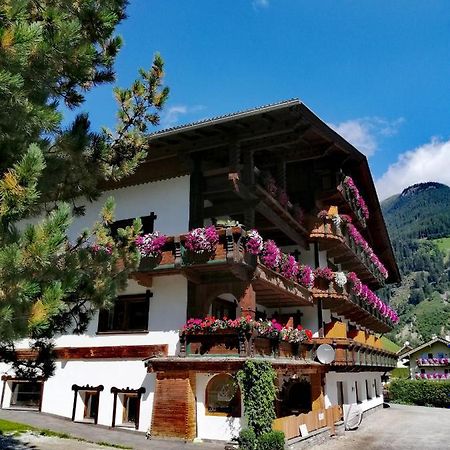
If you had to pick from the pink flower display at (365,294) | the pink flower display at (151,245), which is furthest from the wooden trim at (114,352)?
the pink flower display at (365,294)

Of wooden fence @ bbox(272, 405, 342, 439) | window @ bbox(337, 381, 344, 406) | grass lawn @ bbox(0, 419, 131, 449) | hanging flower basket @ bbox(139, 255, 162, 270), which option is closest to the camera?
grass lawn @ bbox(0, 419, 131, 449)

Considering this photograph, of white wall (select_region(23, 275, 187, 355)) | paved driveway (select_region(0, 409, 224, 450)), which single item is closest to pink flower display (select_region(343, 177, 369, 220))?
white wall (select_region(23, 275, 187, 355))

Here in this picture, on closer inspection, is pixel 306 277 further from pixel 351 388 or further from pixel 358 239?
pixel 351 388

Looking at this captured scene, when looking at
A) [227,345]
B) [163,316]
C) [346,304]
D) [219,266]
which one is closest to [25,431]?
[163,316]

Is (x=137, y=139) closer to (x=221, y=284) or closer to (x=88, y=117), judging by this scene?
(x=88, y=117)

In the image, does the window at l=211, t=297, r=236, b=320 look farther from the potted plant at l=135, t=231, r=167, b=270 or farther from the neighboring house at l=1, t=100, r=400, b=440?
the potted plant at l=135, t=231, r=167, b=270

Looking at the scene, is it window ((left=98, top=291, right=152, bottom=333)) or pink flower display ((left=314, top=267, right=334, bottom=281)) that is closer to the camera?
window ((left=98, top=291, right=152, bottom=333))

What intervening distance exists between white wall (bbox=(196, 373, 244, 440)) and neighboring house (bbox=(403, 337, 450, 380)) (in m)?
55.5

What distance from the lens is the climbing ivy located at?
14250 mm

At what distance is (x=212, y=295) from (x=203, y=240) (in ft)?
7.17

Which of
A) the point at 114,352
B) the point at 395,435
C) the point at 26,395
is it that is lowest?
the point at 395,435

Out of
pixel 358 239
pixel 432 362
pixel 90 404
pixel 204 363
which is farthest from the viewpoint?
pixel 432 362

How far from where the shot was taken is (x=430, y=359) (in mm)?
63906

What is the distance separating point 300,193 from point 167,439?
45.1 feet
